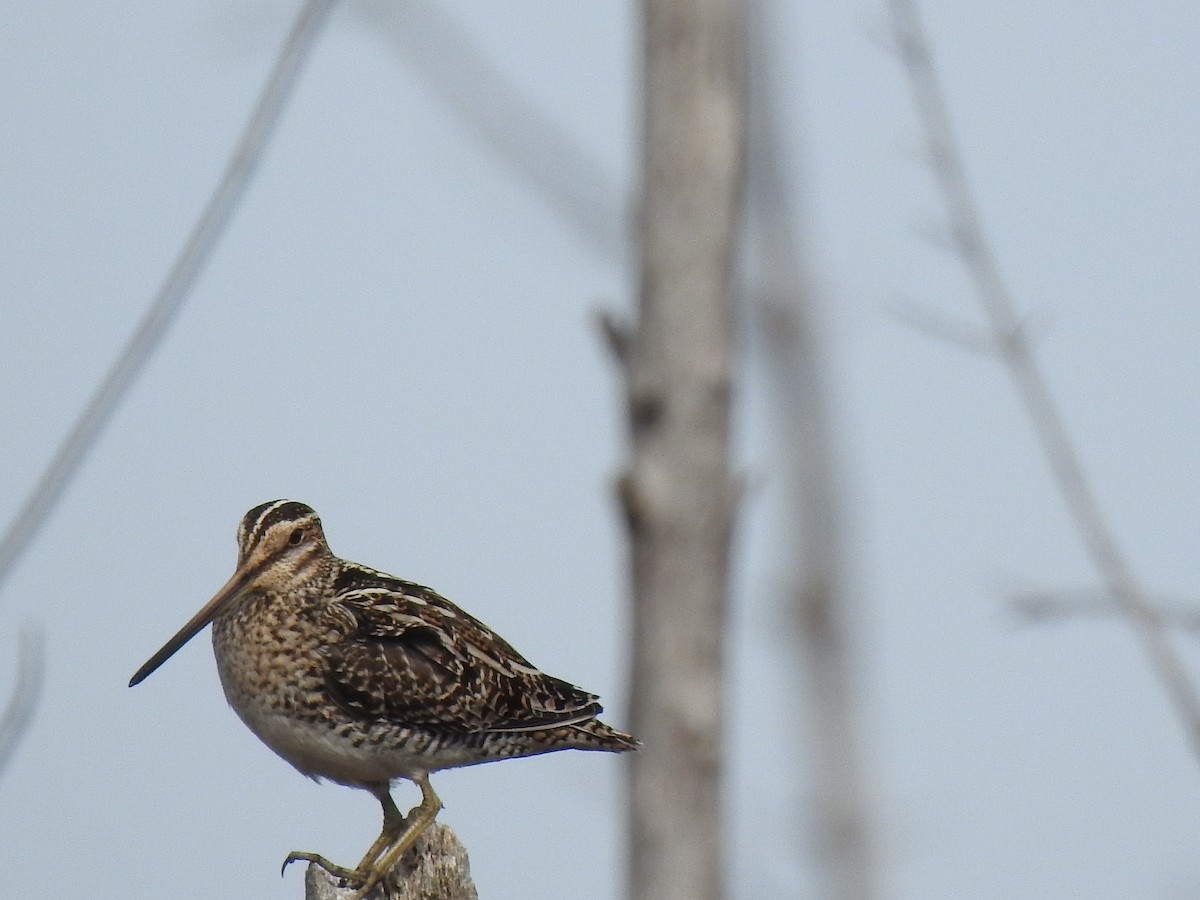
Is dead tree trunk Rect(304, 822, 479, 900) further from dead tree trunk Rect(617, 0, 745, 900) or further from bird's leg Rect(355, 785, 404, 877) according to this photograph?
dead tree trunk Rect(617, 0, 745, 900)

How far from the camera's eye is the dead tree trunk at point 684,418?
197cm

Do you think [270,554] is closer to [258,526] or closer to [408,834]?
[258,526]

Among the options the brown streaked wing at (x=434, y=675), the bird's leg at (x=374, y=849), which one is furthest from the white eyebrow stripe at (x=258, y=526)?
the bird's leg at (x=374, y=849)

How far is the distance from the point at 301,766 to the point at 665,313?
12.7 ft

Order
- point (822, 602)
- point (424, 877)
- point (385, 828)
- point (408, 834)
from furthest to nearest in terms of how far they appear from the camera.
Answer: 1. point (385, 828)
2. point (408, 834)
3. point (424, 877)
4. point (822, 602)

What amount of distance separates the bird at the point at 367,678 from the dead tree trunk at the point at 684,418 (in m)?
3.34

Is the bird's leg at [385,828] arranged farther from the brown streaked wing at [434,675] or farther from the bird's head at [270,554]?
the bird's head at [270,554]

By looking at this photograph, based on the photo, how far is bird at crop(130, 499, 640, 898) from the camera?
5.44 meters

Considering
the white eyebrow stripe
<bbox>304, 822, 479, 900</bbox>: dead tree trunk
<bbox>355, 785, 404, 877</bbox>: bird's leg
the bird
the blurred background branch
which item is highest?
the white eyebrow stripe

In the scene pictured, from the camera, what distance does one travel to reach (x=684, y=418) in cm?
201

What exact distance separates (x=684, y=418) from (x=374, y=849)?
3345 mm

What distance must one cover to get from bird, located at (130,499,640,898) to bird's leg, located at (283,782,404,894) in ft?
0.04

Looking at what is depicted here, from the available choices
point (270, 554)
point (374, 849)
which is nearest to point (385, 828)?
point (374, 849)

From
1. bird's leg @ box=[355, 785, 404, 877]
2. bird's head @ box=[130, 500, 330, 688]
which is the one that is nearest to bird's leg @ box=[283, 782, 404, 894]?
bird's leg @ box=[355, 785, 404, 877]
